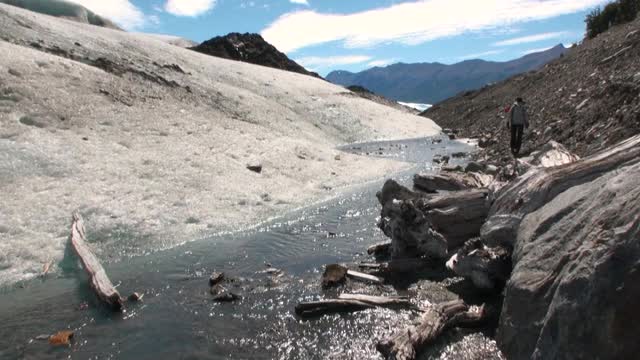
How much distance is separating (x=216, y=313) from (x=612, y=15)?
83233 millimetres

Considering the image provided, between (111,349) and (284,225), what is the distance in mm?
10429

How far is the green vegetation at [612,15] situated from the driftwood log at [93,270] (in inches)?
2912

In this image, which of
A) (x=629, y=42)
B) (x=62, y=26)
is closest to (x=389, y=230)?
(x=629, y=42)

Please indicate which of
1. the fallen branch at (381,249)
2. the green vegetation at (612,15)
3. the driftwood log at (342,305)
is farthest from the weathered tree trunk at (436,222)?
the green vegetation at (612,15)

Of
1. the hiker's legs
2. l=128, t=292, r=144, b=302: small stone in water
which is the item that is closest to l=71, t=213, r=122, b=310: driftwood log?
l=128, t=292, r=144, b=302: small stone in water

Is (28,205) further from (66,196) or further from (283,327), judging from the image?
(283,327)

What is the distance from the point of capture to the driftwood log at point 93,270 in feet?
38.8

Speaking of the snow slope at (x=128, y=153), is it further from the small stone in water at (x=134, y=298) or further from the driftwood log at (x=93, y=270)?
the small stone in water at (x=134, y=298)

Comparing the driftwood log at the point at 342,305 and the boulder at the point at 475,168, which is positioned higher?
the boulder at the point at 475,168

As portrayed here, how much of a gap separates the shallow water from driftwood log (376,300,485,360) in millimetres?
247

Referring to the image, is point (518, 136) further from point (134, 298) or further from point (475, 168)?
point (134, 298)

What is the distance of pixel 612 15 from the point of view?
A: 7456cm

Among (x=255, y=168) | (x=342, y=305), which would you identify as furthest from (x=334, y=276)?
(x=255, y=168)

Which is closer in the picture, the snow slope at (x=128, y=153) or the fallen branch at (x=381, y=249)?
the fallen branch at (x=381, y=249)
